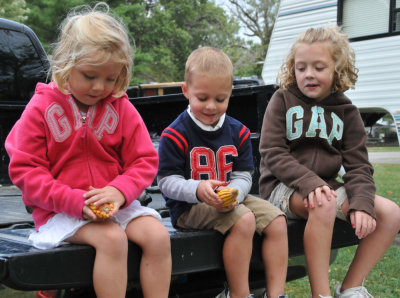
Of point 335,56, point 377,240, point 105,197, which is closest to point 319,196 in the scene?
point 377,240

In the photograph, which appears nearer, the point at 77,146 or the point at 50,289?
the point at 50,289

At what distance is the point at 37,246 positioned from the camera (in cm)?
200

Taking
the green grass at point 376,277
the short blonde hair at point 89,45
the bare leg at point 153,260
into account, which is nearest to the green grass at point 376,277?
the green grass at point 376,277

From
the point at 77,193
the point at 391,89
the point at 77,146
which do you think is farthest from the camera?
the point at 391,89

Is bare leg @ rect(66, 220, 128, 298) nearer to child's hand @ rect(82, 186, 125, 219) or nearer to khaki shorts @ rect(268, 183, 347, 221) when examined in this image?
child's hand @ rect(82, 186, 125, 219)

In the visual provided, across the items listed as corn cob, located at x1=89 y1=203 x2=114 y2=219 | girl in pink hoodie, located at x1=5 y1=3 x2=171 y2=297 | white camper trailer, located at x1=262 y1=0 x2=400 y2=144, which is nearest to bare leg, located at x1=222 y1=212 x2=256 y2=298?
girl in pink hoodie, located at x1=5 y1=3 x2=171 y2=297

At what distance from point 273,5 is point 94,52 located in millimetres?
29790

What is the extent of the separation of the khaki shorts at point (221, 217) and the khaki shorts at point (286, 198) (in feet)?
0.89

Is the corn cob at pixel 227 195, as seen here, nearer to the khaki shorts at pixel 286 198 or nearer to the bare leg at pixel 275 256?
the bare leg at pixel 275 256

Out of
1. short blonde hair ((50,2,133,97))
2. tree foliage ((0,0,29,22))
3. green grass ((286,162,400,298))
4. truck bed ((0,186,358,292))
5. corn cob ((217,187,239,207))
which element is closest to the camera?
truck bed ((0,186,358,292))

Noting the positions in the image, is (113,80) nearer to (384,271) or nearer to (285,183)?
(285,183)

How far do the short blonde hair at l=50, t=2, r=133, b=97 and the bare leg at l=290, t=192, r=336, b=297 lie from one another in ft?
3.79

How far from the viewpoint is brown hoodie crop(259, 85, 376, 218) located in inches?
113

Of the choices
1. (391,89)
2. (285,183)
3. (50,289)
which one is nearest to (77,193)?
(50,289)
